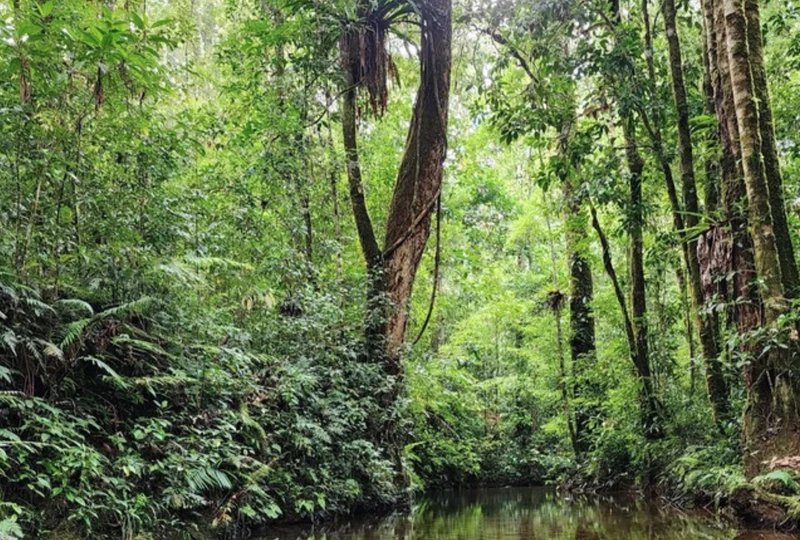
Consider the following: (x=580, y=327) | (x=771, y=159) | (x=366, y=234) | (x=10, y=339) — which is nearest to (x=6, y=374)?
(x=10, y=339)

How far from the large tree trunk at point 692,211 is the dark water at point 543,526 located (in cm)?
176

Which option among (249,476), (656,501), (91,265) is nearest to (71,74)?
(91,265)

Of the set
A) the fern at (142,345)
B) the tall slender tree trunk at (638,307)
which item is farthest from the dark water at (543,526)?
the fern at (142,345)

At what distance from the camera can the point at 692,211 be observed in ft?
27.9

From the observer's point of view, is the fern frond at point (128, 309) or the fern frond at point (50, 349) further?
the fern frond at point (128, 309)

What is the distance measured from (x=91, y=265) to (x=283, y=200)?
4.04 m

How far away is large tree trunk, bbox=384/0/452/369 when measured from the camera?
9398 mm

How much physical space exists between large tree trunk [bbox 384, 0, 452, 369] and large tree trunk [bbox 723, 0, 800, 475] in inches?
172

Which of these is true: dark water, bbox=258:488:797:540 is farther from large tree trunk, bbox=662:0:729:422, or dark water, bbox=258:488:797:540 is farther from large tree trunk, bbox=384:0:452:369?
large tree trunk, bbox=384:0:452:369

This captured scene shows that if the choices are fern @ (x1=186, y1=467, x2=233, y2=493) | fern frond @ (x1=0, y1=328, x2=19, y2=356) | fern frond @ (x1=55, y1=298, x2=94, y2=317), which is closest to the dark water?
fern @ (x1=186, y1=467, x2=233, y2=493)

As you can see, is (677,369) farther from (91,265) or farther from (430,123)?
(91,265)

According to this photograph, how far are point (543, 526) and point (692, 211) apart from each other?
471 centimetres

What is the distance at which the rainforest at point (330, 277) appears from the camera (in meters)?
4.91

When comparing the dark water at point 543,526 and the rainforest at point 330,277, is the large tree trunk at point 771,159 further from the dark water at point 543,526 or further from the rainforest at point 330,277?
the dark water at point 543,526
